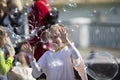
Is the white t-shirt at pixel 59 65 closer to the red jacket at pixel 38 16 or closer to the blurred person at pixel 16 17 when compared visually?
the red jacket at pixel 38 16

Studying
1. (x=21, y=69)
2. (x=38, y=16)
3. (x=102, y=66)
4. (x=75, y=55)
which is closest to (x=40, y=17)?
(x=38, y=16)

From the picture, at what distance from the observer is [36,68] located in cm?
558

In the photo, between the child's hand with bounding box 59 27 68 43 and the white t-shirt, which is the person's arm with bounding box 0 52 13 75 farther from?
the child's hand with bounding box 59 27 68 43

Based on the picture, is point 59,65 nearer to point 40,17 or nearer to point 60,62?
point 60,62

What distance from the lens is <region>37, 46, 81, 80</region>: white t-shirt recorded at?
18.2ft

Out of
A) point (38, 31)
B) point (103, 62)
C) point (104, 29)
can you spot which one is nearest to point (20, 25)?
point (38, 31)

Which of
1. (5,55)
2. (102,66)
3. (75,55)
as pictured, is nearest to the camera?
(75,55)

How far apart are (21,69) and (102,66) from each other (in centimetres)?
112

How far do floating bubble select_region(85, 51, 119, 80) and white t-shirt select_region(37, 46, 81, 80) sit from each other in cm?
80

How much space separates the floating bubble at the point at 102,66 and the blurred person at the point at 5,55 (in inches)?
33.2

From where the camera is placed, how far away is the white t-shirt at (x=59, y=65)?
556 cm

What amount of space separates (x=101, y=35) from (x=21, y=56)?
10.0 meters

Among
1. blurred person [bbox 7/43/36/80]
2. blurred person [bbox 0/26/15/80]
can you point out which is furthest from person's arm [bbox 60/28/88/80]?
blurred person [bbox 0/26/15/80]

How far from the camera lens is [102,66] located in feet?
21.7
